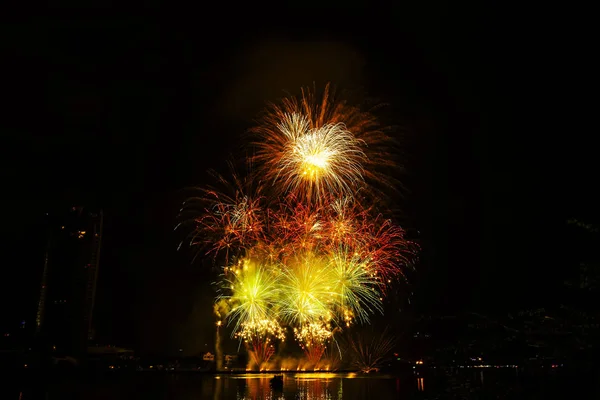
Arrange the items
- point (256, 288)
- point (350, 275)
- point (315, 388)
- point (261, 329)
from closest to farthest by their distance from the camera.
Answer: point (315, 388)
point (350, 275)
point (256, 288)
point (261, 329)

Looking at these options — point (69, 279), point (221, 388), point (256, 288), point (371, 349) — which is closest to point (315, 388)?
point (221, 388)

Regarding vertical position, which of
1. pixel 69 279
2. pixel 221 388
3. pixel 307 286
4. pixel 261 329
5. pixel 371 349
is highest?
pixel 69 279

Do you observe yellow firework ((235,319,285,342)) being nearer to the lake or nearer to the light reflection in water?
the light reflection in water

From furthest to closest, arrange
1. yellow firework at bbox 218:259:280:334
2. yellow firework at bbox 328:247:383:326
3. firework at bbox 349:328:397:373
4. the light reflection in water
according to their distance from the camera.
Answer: firework at bbox 349:328:397:373 → yellow firework at bbox 218:259:280:334 → yellow firework at bbox 328:247:383:326 → the light reflection in water

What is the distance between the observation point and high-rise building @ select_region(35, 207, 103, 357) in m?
39.0

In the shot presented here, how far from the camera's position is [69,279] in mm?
41500

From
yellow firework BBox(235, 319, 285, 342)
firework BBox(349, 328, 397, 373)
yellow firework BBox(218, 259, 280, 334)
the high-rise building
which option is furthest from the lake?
firework BBox(349, 328, 397, 373)

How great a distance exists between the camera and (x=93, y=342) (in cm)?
4481

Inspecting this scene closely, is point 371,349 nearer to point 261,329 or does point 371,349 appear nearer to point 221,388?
point 261,329

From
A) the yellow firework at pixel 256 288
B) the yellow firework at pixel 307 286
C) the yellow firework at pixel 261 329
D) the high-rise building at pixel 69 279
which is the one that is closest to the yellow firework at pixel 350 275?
the yellow firework at pixel 307 286

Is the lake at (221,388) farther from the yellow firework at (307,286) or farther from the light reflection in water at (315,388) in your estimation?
the yellow firework at (307,286)

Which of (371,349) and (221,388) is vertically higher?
(371,349)

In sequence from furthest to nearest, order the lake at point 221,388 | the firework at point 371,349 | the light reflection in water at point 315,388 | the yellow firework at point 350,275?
the firework at point 371,349 < the yellow firework at point 350,275 < the light reflection in water at point 315,388 < the lake at point 221,388

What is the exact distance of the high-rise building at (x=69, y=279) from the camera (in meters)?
39.0
